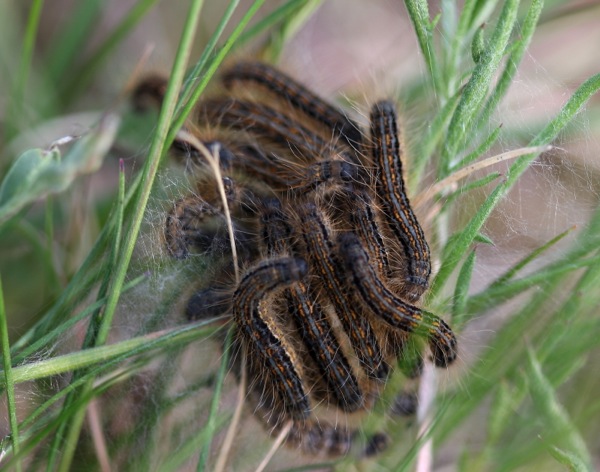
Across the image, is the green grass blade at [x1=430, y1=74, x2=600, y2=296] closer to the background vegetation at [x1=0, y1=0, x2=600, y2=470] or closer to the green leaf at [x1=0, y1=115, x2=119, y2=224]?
the background vegetation at [x1=0, y1=0, x2=600, y2=470]

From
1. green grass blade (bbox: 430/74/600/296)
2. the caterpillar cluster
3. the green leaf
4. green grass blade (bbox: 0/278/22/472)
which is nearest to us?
the green leaf

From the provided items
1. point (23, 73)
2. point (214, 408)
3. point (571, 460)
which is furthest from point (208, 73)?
point (571, 460)

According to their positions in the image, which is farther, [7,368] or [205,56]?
[205,56]

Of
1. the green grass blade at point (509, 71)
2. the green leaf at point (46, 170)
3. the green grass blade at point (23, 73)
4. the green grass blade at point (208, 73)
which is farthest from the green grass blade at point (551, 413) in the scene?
the green grass blade at point (23, 73)

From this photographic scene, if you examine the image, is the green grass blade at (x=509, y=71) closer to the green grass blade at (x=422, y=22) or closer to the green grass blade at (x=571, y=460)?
the green grass blade at (x=422, y=22)

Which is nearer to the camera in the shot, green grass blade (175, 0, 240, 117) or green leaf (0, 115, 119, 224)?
green leaf (0, 115, 119, 224)

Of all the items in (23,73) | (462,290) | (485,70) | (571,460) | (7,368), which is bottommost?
(7,368)

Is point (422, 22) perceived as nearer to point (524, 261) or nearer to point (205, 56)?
point (205, 56)

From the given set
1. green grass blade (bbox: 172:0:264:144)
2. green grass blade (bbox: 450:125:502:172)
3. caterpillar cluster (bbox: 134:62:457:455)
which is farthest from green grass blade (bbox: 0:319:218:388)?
green grass blade (bbox: 450:125:502:172)

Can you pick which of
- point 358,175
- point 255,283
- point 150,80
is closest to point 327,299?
point 255,283

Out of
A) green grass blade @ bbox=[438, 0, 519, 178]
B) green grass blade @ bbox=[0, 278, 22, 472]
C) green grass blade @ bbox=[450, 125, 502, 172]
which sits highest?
green grass blade @ bbox=[438, 0, 519, 178]

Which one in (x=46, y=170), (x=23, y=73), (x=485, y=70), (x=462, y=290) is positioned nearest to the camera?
(x=46, y=170)
